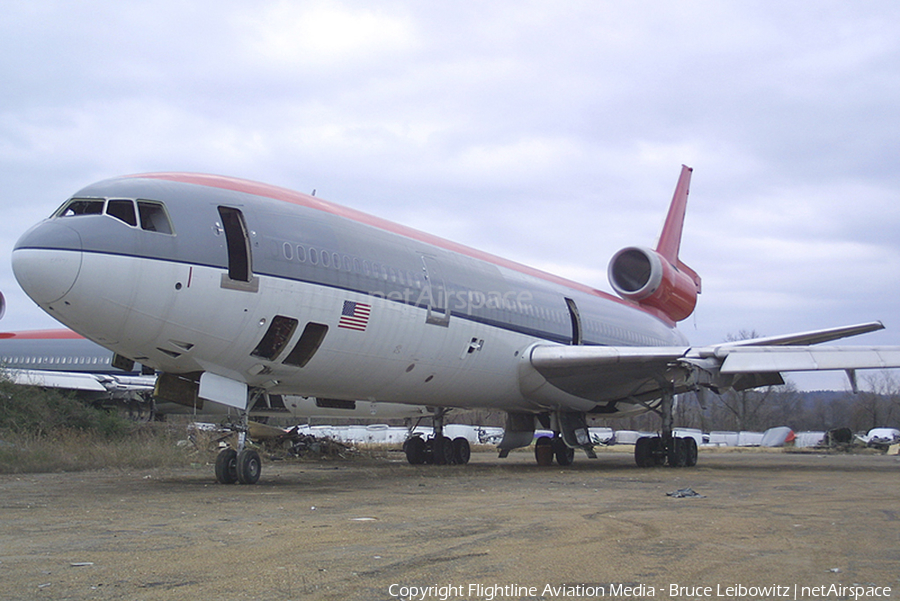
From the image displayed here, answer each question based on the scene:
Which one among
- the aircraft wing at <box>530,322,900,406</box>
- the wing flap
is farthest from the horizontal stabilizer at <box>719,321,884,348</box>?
the wing flap

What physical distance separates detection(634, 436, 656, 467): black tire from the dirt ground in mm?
7370

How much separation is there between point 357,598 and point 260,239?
7.53 metres

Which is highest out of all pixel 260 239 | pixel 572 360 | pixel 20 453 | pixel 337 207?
pixel 337 207

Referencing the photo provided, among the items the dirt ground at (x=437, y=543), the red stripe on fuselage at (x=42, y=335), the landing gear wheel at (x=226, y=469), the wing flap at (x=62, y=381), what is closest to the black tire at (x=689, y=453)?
the dirt ground at (x=437, y=543)

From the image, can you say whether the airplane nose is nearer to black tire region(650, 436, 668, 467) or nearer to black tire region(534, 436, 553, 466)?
black tire region(650, 436, 668, 467)

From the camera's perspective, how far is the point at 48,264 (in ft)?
30.3

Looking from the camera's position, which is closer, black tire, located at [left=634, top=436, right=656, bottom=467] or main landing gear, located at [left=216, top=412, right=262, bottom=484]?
main landing gear, located at [left=216, top=412, right=262, bottom=484]

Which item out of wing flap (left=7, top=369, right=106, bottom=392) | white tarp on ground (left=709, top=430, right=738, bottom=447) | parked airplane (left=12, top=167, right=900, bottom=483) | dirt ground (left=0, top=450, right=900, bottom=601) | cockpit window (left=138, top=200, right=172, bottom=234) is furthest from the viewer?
white tarp on ground (left=709, top=430, right=738, bottom=447)

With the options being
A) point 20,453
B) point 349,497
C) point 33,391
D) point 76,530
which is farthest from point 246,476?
point 33,391

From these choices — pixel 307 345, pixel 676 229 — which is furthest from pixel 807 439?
pixel 307 345

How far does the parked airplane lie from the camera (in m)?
9.77

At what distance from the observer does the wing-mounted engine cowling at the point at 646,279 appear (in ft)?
78.7

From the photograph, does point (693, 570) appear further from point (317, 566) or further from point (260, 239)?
point (260, 239)

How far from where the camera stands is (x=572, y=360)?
16984 millimetres
